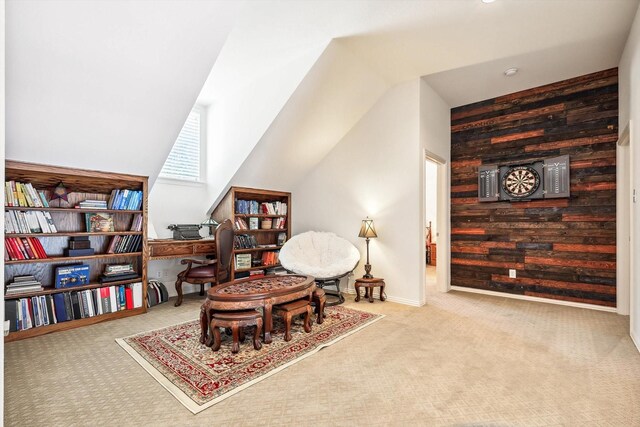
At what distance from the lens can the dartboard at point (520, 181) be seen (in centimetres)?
425

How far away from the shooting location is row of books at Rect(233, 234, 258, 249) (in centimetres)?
480

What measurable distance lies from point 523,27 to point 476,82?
3.80 ft

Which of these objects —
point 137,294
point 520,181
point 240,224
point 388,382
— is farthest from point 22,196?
point 520,181

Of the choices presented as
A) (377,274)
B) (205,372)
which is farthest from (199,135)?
(205,372)

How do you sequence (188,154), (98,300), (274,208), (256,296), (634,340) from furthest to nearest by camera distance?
(274,208) < (188,154) < (98,300) < (634,340) < (256,296)

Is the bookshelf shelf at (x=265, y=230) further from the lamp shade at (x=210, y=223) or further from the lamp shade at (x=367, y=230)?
the lamp shade at (x=367, y=230)

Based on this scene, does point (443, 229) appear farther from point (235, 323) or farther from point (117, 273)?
point (117, 273)

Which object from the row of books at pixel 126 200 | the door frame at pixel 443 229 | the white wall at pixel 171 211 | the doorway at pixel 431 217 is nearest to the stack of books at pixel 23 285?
the row of books at pixel 126 200

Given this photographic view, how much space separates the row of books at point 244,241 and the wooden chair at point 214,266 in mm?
665

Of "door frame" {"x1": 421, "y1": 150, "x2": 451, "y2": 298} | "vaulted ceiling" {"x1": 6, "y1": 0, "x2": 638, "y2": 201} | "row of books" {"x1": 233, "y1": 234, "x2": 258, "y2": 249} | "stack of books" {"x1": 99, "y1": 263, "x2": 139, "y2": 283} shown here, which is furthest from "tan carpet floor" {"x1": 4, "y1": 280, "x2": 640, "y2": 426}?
"vaulted ceiling" {"x1": 6, "y1": 0, "x2": 638, "y2": 201}

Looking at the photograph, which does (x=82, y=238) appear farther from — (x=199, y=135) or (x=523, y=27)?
(x=523, y=27)

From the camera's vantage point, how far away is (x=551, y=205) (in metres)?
4.15

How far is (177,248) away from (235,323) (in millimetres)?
1971

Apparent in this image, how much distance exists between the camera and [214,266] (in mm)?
4074
